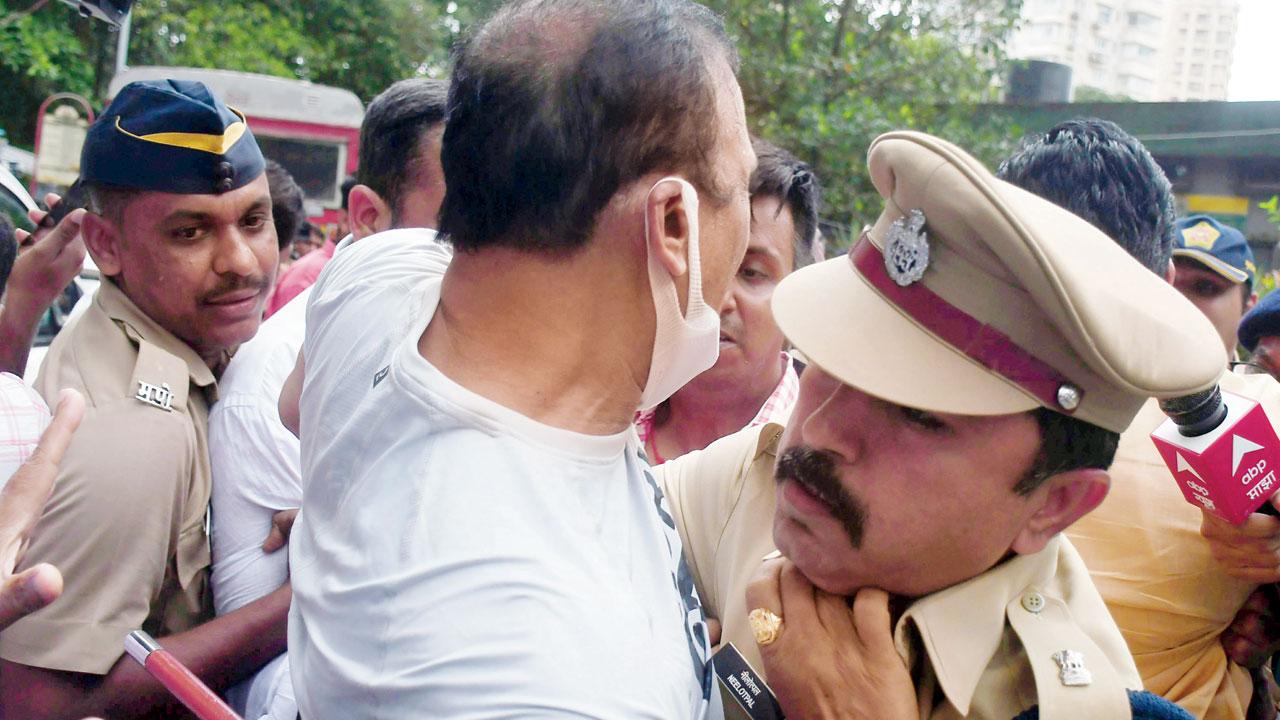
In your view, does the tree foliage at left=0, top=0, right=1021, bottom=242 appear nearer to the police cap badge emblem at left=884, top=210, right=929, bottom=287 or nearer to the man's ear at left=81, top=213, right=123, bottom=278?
the man's ear at left=81, top=213, right=123, bottom=278

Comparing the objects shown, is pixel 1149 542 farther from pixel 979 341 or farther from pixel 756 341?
pixel 756 341

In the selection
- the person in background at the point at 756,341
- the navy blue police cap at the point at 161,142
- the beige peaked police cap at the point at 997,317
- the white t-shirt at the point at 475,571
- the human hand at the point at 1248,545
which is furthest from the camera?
the person in background at the point at 756,341

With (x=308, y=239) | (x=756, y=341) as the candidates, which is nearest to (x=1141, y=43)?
(x=308, y=239)

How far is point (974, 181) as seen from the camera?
4.68 ft

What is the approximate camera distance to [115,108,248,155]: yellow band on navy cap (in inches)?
102

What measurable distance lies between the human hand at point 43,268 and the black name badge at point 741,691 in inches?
92.7

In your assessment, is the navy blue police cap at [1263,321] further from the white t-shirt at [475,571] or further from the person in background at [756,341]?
the white t-shirt at [475,571]

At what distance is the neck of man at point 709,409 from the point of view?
3082mm

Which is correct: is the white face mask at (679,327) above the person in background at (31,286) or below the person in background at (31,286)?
above

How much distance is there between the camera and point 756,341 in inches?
120

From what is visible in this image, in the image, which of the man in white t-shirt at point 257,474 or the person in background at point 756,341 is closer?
the man in white t-shirt at point 257,474

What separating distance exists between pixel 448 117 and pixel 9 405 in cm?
116

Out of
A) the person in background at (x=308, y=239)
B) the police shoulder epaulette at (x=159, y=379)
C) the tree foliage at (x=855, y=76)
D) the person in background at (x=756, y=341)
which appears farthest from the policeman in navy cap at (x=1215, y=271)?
the person in background at (x=308, y=239)

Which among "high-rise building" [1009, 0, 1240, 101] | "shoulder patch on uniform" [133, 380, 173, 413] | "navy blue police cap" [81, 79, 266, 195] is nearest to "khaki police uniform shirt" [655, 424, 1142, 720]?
"shoulder patch on uniform" [133, 380, 173, 413]
